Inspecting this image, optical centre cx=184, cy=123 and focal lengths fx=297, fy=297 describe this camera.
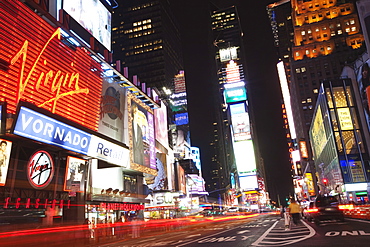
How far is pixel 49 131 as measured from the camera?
67.2 feet

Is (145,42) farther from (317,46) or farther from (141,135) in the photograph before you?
(141,135)

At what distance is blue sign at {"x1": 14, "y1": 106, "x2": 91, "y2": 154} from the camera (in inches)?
721

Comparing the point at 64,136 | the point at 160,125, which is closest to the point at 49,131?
the point at 64,136

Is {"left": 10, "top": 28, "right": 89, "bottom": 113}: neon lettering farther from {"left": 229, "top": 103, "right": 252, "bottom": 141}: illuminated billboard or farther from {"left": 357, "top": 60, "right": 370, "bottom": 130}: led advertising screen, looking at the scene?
{"left": 229, "top": 103, "right": 252, "bottom": 141}: illuminated billboard

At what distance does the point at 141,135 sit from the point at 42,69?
16948 mm

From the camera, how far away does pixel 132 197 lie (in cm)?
3622

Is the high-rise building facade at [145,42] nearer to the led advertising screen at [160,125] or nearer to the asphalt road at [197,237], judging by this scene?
the led advertising screen at [160,125]

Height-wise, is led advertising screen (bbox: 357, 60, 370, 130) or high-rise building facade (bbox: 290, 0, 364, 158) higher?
high-rise building facade (bbox: 290, 0, 364, 158)

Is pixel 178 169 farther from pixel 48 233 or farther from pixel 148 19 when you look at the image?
pixel 148 19

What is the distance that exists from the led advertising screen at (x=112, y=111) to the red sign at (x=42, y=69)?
1758mm

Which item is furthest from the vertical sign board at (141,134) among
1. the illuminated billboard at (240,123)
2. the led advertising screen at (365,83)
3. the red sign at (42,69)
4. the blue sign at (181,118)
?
the illuminated billboard at (240,123)

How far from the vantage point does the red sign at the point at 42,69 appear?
2006cm

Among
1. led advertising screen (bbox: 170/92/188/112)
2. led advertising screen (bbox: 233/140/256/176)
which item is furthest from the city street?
led advertising screen (bbox: 233/140/256/176)

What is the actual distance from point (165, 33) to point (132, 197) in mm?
112902
